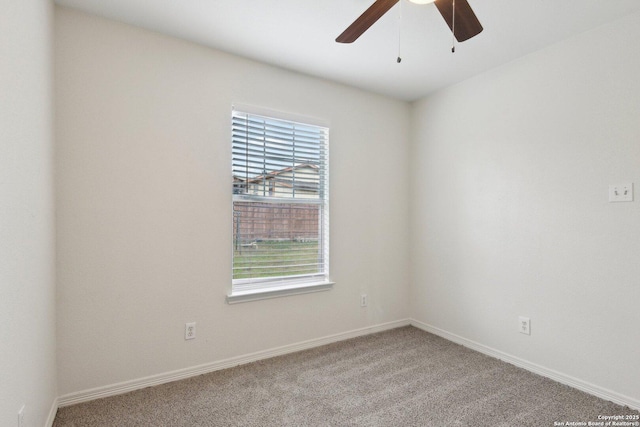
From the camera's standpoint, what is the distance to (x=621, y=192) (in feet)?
6.72

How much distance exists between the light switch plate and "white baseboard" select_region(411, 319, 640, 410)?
1.22 m

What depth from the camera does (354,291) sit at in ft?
10.5

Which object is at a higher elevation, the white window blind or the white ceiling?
the white ceiling

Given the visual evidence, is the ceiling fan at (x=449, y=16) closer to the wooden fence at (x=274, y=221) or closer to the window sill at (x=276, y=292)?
the wooden fence at (x=274, y=221)

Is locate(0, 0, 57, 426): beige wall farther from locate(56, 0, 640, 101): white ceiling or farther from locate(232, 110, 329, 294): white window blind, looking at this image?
locate(232, 110, 329, 294): white window blind

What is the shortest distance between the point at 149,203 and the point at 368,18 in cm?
179

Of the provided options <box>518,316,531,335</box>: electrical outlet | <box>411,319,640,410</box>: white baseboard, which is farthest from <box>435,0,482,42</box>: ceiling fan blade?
<box>411,319,640,410</box>: white baseboard

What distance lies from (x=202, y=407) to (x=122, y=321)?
0.77 m

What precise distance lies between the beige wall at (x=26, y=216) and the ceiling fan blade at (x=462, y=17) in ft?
5.83

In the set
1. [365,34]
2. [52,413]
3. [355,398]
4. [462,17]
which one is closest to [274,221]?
[355,398]

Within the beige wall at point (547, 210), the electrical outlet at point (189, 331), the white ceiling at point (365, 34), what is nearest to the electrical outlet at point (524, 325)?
the beige wall at point (547, 210)

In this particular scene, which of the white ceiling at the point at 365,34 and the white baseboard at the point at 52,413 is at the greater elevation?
the white ceiling at the point at 365,34

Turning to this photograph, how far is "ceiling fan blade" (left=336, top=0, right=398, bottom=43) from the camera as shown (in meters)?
1.52

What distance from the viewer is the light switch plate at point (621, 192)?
6.61ft
